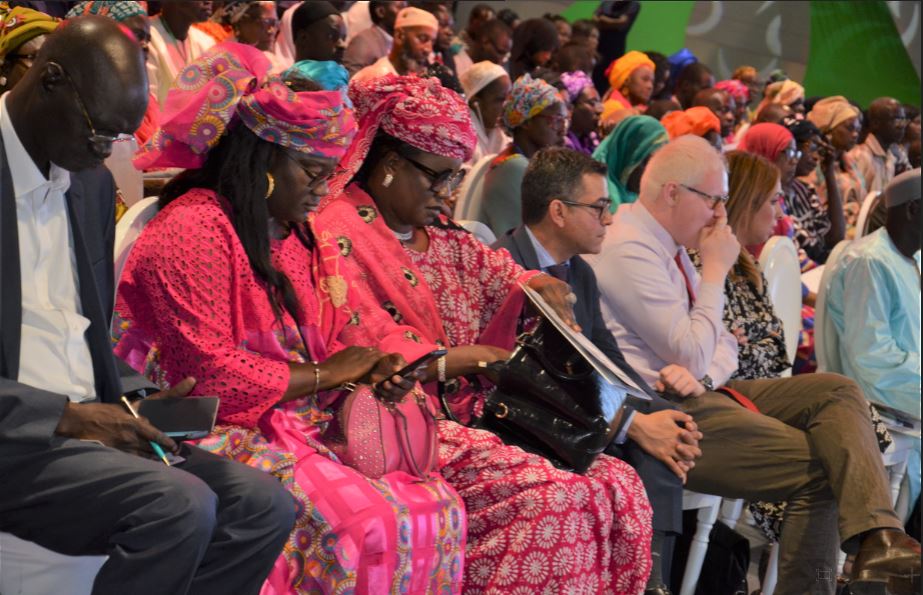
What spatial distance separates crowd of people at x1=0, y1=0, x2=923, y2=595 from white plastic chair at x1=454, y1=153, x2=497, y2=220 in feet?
0.08

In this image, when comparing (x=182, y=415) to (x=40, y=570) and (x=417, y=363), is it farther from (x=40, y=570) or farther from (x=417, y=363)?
(x=417, y=363)

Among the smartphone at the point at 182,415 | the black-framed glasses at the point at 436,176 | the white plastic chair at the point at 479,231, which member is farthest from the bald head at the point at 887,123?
the smartphone at the point at 182,415

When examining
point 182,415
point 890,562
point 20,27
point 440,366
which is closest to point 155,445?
point 182,415

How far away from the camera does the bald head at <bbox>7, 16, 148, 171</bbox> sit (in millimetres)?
2270

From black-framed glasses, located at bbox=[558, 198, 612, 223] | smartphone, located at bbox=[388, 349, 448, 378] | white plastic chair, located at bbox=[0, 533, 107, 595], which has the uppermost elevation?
black-framed glasses, located at bbox=[558, 198, 612, 223]

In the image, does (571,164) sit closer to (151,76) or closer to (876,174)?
(151,76)

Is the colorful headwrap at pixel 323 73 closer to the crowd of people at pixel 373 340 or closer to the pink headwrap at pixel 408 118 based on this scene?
the crowd of people at pixel 373 340

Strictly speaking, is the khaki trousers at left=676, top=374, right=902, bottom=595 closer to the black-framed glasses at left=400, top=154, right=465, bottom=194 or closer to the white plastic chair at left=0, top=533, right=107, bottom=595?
the black-framed glasses at left=400, top=154, right=465, bottom=194

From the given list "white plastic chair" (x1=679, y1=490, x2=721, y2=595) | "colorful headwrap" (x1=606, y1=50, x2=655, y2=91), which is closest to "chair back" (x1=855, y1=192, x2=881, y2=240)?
"white plastic chair" (x1=679, y1=490, x2=721, y2=595)

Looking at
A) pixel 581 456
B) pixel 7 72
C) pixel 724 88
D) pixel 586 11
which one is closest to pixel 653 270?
pixel 581 456

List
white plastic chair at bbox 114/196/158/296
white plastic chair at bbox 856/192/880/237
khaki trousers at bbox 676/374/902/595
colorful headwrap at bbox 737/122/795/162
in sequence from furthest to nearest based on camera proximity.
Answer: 1. colorful headwrap at bbox 737/122/795/162
2. white plastic chair at bbox 856/192/880/237
3. khaki trousers at bbox 676/374/902/595
4. white plastic chair at bbox 114/196/158/296

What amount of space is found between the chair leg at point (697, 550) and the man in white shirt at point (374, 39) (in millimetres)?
3956

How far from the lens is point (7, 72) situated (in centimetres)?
309

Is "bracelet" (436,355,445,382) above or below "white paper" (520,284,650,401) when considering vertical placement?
below
